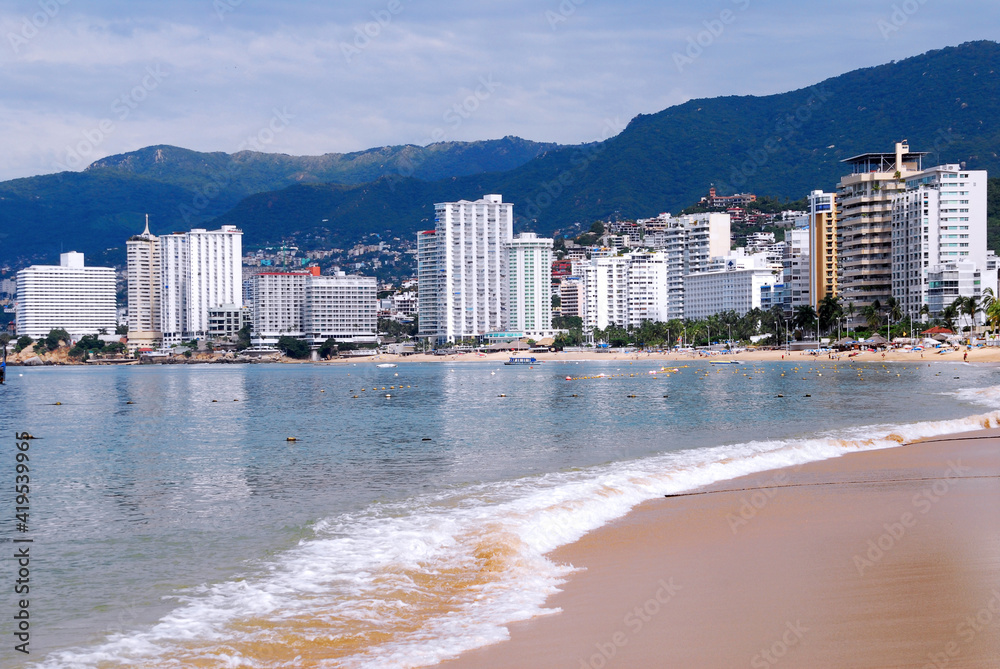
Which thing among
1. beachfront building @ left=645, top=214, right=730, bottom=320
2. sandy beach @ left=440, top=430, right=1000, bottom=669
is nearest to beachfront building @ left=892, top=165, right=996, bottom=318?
beachfront building @ left=645, top=214, right=730, bottom=320

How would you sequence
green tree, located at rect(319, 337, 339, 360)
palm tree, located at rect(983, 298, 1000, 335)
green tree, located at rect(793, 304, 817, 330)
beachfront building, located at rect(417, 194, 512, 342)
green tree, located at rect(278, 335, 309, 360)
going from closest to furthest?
palm tree, located at rect(983, 298, 1000, 335), green tree, located at rect(793, 304, 817, 330), beachfront building, located at rect(417, 194, 512, 342), green tree, located at rect(278, 335, 309, 360), green tree, located at rect(319, 337, 339, 360)

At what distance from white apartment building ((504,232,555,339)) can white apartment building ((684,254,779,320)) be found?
1292 inches

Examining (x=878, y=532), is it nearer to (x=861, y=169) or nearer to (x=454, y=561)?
(x=454, y=561)

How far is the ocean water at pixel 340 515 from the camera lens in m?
8.32

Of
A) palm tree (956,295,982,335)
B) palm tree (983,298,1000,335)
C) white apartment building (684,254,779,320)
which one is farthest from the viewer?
white apartment building (684,254,779,320)

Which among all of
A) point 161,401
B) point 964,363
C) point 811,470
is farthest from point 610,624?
point 964,363

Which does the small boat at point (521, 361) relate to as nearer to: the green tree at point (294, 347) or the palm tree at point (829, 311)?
the palm tree at point (829, 311)

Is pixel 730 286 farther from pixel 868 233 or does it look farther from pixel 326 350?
pixel 326 350

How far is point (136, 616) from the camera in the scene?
907cm

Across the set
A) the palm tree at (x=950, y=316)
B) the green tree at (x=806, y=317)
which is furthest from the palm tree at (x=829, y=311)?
the palm tree at (x=950, y=316)

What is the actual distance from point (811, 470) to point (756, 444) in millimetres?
5797

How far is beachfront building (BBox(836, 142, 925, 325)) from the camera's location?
5054 inches

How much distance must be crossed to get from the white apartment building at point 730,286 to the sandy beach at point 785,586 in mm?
154670

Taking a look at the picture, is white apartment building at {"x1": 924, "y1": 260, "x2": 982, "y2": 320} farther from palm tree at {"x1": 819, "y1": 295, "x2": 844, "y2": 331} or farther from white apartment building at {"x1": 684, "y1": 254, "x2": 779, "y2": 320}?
white apartment building at {"x1": 684, "y1": 254, "x2": 779, "y2": 320}
